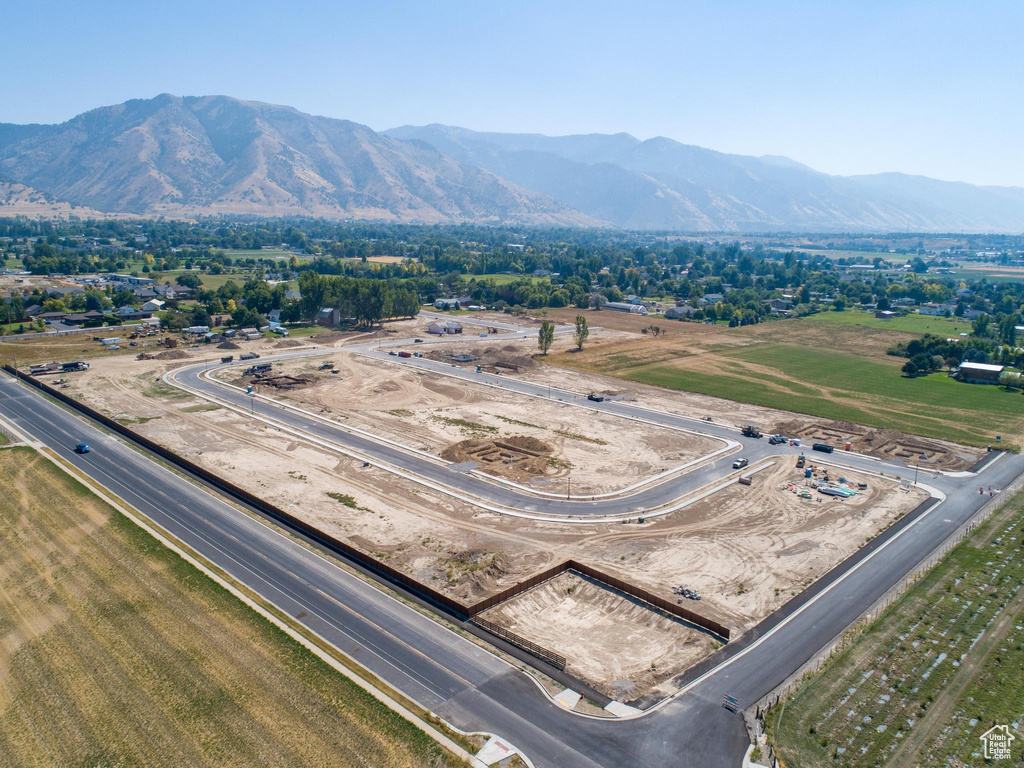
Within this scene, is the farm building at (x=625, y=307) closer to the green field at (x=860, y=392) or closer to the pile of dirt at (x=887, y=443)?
the green field at (x=860, y=392)

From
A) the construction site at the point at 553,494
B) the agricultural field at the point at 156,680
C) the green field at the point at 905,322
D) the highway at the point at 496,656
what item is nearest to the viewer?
the agricultural field at the point at 156,680

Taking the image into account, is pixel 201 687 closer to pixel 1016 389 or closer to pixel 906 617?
pixel 906 617

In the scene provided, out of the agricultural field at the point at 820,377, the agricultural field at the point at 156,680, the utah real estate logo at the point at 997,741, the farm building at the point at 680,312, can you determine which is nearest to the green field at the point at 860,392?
the agricultural field at the point at 820,377

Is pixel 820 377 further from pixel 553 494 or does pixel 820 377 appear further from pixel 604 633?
pixel 604 633

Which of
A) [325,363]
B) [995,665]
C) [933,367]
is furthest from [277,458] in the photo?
[933,367]

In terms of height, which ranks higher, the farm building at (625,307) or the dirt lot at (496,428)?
the farm building at (625,307)

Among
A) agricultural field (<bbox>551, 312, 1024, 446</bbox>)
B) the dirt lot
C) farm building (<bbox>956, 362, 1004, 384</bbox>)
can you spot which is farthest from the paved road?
farm building (<bbox>956, 362, 1004, 384</bbox>)

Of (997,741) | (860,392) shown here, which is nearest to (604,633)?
(997,741)

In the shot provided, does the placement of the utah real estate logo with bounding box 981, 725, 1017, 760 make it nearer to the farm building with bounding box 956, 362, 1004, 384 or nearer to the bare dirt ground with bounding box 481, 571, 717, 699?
the bare dirt ground with bounding box 481, 571, 717, 699
